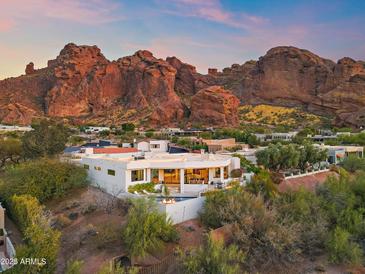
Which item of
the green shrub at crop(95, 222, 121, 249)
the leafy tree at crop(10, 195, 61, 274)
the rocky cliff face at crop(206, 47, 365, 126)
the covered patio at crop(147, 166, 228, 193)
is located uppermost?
the rocky cliff face at crop(206, 47, 365, 126)

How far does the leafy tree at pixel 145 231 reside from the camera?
16.4 m

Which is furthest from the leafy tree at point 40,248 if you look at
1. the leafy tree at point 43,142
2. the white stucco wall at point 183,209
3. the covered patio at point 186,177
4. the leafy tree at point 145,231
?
the leafy tree at point 43,142

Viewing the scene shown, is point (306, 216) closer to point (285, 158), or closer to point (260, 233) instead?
point (260, 233)

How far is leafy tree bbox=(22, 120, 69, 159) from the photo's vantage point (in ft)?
113

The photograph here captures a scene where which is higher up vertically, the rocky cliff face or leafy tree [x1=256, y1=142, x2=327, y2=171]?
the rocky cliff face

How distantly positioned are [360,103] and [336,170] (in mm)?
73111

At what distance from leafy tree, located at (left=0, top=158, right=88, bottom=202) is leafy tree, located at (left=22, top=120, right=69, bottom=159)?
8.22 metres

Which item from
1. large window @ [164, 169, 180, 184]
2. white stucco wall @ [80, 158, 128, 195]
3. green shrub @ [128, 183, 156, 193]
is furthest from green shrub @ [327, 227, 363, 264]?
white stucco wall @ [80, 158, 128, 195]

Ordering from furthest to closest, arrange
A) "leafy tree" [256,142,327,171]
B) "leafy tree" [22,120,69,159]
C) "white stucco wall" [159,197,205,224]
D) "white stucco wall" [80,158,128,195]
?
"leafy tree" [22,120,69,159] < "leafy tree" [256,142,327,171] < "white stucco wall" [80,158,128,195] < "white stucco wall" [159,197,205,224]

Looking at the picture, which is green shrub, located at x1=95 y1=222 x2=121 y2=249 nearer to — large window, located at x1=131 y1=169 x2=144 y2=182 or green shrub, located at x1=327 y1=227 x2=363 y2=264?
large window, located at x1=131 y1=169 x2=144 y2=182

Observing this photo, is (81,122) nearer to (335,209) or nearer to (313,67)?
(313,67)

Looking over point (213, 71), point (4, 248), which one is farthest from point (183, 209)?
point (213, 71)

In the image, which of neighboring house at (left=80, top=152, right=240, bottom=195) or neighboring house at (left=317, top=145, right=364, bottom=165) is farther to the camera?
neighboring house at (left=317, top=145, right=364, bottom=165)

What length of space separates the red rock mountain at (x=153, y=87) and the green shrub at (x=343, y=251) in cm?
7942
